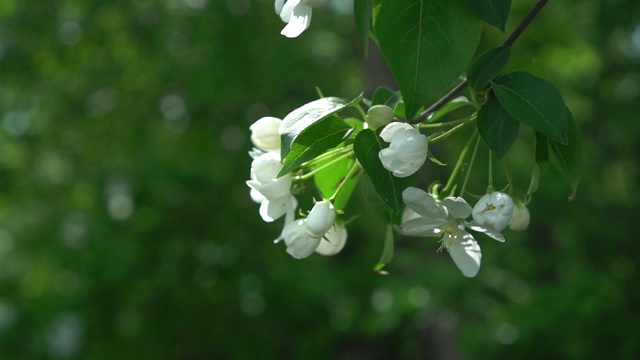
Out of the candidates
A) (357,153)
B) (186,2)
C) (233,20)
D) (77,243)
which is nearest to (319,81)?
(233,20)

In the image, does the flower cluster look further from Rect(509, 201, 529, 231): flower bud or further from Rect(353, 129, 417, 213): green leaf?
Rect(509, 201, 529, 231): flower bud

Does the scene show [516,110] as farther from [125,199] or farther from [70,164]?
[70,164]

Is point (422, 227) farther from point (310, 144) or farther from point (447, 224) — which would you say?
point (310, 144)

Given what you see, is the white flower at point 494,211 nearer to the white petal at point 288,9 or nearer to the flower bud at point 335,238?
the flower bud at point 335,238

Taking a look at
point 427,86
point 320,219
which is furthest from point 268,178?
point 427,86

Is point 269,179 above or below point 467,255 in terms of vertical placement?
above

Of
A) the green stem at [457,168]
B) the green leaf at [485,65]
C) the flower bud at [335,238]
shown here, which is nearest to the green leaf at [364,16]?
the green leaf at [485,65]
